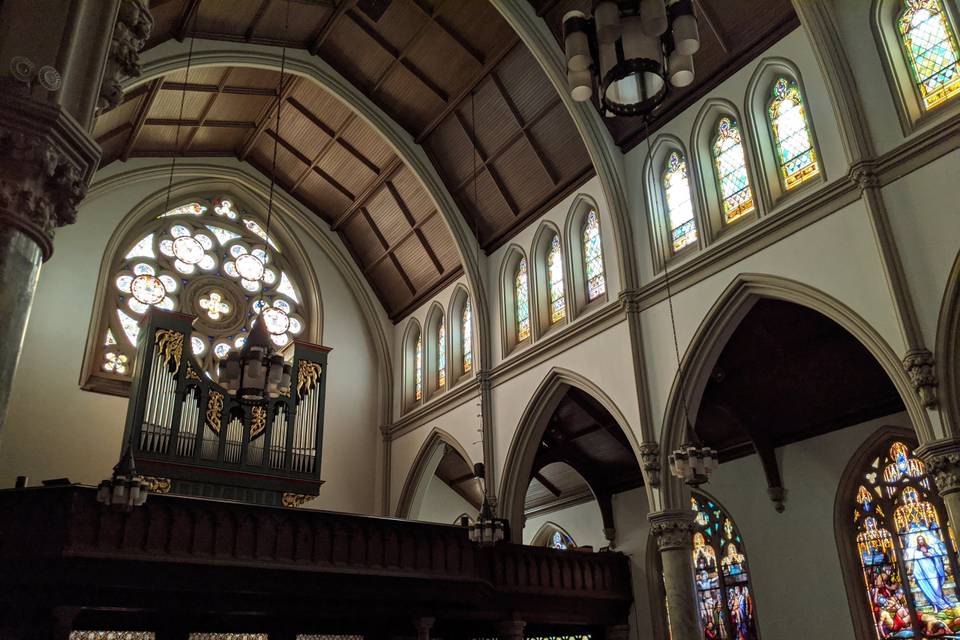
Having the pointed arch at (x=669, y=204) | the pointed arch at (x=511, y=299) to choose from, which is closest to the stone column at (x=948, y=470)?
the pointed arch at (x=669, y=204)

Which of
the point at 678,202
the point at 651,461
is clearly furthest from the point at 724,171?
the point at 651,461

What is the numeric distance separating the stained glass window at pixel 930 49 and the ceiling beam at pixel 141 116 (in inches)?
513

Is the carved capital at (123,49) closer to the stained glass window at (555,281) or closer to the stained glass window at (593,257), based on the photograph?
the stained glass window at (593,257)

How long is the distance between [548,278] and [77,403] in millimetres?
9780

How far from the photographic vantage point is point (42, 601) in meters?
9.93

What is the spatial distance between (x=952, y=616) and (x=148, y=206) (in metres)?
17.5

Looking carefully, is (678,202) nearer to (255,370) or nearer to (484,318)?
(484,318)

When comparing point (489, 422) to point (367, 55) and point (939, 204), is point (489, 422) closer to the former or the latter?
point (367, 55)

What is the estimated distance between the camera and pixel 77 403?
1609cm

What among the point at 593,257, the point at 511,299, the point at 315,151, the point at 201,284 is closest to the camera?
the point at 593,257

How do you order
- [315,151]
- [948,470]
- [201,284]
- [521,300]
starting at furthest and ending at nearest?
[315,151]
[201,284]
[521,300]
[948,470]

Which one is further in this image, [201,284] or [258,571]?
[201,284]

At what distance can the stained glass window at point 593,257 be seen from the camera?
15.1 m

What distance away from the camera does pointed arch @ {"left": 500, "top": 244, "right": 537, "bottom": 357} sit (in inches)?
656
